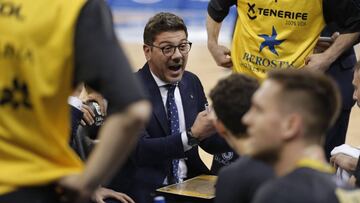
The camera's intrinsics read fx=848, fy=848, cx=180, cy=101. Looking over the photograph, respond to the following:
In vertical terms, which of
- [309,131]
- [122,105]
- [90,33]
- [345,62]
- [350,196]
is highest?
[90,33]

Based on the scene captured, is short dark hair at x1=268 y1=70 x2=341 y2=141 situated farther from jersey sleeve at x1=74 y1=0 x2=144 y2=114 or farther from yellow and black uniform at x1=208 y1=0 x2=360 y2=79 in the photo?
yellow and black uniform at x1=208 y1=0 x2=360 y2=79

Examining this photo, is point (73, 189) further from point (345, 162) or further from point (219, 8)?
point (219, 8)

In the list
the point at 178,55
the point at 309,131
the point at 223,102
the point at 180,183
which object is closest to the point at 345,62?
the point at 178,55

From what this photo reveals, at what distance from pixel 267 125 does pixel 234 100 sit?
0.65 metres

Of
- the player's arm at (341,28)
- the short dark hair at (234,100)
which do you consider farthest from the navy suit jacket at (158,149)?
the short dark hair at (234,100)

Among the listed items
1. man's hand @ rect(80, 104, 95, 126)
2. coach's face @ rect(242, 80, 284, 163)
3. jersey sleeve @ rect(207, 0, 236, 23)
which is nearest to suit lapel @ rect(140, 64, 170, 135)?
man's hand @ rect(80, 104, 95, 126)

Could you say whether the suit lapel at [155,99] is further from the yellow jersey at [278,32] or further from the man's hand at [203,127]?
the yellow jersey at [278,32]

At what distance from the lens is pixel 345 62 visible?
178 inches

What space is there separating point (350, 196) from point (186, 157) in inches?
78.8

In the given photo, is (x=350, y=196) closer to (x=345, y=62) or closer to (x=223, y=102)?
(x=223, y=102)

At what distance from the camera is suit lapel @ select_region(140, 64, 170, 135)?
13.7 ft

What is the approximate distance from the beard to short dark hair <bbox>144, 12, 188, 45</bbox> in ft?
7.11

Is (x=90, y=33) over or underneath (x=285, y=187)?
over

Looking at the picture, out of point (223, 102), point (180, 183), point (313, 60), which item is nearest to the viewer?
point (223, 102)
